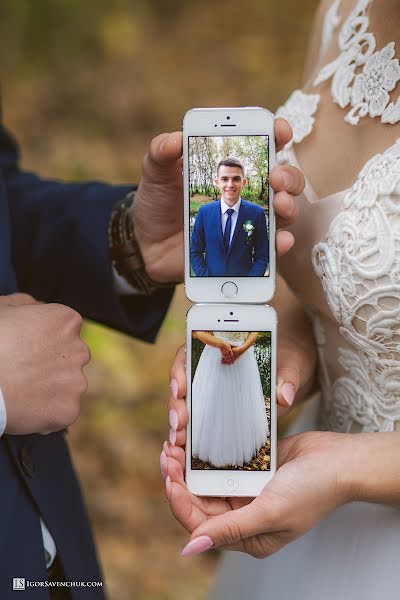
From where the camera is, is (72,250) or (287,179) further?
(72,250)

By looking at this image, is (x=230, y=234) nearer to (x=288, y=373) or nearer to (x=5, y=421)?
(x=288, y=373)

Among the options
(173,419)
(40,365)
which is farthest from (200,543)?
(40,365)

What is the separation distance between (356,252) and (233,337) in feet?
0.57

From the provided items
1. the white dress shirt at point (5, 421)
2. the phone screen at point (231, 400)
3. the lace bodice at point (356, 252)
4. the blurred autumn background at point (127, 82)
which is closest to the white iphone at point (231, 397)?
the phone screen at point (231, 400)

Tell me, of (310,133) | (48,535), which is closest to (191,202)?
(310,133)

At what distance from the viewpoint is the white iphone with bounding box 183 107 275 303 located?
30.8 inches

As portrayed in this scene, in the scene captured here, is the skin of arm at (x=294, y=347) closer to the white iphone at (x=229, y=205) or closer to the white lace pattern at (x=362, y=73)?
the white iphone at (x=229, y=205)

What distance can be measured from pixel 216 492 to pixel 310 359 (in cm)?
24

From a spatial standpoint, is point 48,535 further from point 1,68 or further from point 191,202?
point 1,68

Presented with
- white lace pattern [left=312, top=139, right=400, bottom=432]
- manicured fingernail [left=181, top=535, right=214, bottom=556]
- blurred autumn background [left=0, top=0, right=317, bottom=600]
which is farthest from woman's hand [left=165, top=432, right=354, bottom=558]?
blurred autumn background [left=0, top=0, right=317, bottom=600]

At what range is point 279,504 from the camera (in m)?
0.71

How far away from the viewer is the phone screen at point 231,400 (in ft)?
2.60

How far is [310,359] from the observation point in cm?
93

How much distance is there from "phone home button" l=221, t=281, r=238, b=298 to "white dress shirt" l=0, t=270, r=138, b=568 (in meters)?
0.28
